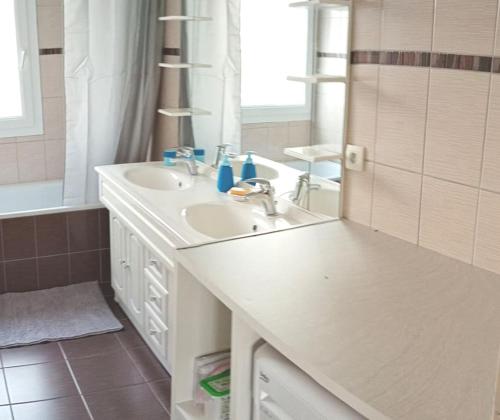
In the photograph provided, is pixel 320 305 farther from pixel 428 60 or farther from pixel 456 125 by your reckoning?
pixel 428 60

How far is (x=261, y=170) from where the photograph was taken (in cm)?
287

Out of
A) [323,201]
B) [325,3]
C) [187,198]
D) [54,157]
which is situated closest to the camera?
[325,3]

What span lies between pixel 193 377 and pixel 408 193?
2.90 ft

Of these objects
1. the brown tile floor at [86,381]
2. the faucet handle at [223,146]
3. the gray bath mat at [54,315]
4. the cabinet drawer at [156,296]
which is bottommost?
the brown tile floor at [86,381]

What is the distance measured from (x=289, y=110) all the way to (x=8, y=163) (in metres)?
2.38

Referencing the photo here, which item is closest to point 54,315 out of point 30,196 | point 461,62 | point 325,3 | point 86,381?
point 86,381

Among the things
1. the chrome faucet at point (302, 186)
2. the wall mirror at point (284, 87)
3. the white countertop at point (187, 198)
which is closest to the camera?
the wall mirror at point (284, 87)

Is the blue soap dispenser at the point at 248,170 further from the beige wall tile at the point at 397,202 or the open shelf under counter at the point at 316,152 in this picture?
the beige wall tile at the point at 397,202

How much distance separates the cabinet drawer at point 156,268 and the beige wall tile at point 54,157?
178 centimetres

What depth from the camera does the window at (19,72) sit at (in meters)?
4.17

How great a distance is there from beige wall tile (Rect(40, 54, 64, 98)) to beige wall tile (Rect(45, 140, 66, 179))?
0.31 metres

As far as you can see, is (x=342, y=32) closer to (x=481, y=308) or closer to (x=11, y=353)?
(x=481, y=308)

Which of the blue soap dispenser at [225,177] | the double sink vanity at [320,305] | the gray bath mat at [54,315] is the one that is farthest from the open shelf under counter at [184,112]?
Answer: the gray bath mat at [54,315]

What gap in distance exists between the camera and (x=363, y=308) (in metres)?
1.65
